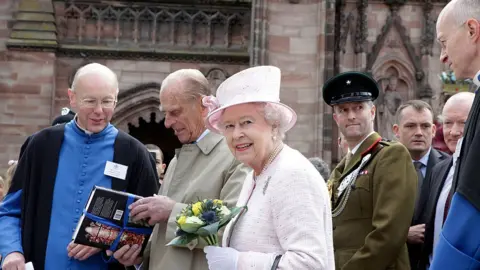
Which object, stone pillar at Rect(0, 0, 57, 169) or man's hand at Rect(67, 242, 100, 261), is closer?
man's hand at Rect(67, 242, 100, 261)

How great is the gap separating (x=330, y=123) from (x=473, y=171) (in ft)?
31.4

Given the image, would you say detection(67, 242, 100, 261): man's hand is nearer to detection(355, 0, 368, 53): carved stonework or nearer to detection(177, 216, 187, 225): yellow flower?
detection(177, 216, 187, 225): yellow flower

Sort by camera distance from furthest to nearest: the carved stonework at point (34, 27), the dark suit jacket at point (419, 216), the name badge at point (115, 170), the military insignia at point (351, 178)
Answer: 1. the carved stonework at point (34, 27)
2. the dark suit jacket at point (419, 216)
3. the military insignia at point (351, 178)
4. the name badge at point (115, 170)

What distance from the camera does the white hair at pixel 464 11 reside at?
6.81 feet

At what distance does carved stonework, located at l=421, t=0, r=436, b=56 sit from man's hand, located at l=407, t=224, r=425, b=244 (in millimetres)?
8527

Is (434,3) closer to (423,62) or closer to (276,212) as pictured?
(423,62)

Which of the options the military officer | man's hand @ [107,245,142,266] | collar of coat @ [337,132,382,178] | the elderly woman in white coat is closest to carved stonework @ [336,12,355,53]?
the military officer

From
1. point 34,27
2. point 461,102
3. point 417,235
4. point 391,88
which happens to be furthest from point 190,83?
point 34,27

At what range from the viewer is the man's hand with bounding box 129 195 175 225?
Result: 306 centimetres

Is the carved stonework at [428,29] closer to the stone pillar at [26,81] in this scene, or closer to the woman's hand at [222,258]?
the stone pillar at [26,81]

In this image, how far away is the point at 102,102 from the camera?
345cm

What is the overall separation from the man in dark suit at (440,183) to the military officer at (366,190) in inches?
9.4

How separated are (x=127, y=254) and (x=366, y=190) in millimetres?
1248

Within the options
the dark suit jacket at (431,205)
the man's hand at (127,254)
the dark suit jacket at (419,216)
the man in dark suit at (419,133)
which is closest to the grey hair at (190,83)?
the man's hand at (127,254)
